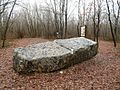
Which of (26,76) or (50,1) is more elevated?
(50,1)

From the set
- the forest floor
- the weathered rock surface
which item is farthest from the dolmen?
the forest floor

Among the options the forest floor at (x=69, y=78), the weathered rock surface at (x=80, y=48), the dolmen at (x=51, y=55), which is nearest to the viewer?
the forest floor at (x=69, y=78)

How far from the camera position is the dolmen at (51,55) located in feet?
23.5

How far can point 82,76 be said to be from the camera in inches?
284

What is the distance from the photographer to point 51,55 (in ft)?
24.6

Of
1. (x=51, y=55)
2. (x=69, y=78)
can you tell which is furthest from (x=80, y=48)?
(x=69, y=78)

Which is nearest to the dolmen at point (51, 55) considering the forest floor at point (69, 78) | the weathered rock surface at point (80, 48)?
the weathered rock surface at point (80, 48)

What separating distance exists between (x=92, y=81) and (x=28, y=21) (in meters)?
22.0

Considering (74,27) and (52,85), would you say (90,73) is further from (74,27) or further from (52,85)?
(74,27)

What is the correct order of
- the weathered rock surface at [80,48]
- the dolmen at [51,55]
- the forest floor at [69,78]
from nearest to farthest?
the forest floor at [69,78] < the dolmen at [51,55] < the weathered rock surface at [80,48]

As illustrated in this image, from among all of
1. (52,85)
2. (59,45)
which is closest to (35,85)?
(52,85)

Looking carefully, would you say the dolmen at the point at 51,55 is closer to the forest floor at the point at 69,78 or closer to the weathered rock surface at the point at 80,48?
the weathered rock surface at the point at 80,48

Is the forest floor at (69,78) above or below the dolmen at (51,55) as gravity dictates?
below

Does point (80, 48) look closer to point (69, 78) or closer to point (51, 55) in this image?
point (51, 55)
